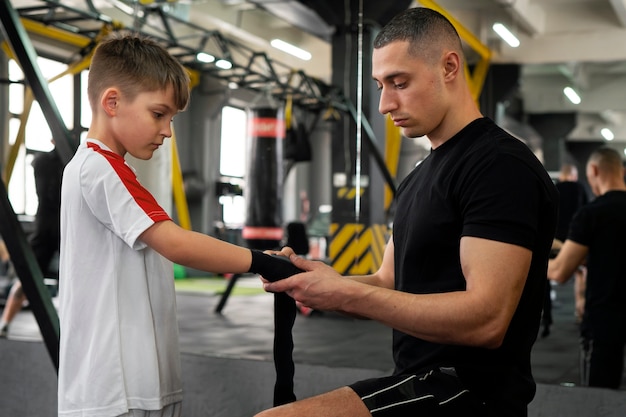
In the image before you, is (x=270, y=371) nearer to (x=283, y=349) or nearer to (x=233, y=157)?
(x=283, y=349)

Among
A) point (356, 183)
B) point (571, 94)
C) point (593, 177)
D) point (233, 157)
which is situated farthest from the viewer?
point (233, 157)

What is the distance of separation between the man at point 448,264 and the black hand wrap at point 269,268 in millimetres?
24

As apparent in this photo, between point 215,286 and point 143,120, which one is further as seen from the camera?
point 215,286

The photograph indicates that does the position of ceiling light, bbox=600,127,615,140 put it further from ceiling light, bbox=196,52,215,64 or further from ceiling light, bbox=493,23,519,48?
ceiling light, bbox=196,52,215,64

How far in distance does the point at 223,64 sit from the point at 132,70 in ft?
18.4

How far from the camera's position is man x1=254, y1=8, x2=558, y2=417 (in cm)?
142

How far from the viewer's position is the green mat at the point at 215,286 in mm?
8750

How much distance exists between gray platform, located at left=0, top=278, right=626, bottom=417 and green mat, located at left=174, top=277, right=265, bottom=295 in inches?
115

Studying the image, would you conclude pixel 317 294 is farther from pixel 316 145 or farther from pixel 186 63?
pixel 186 63

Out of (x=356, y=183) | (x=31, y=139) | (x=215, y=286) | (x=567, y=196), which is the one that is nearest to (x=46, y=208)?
(x=31, y=139)

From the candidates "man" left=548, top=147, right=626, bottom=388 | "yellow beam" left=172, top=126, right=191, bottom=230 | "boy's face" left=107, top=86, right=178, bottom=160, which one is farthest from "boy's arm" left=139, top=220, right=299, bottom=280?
"yellow beam" left=172, top=126, right=191, bottom=230

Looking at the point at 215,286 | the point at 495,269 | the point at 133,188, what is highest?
the point at 133,188

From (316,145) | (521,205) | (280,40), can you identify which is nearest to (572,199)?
(521,205)

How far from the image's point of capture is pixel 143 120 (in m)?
1.61
